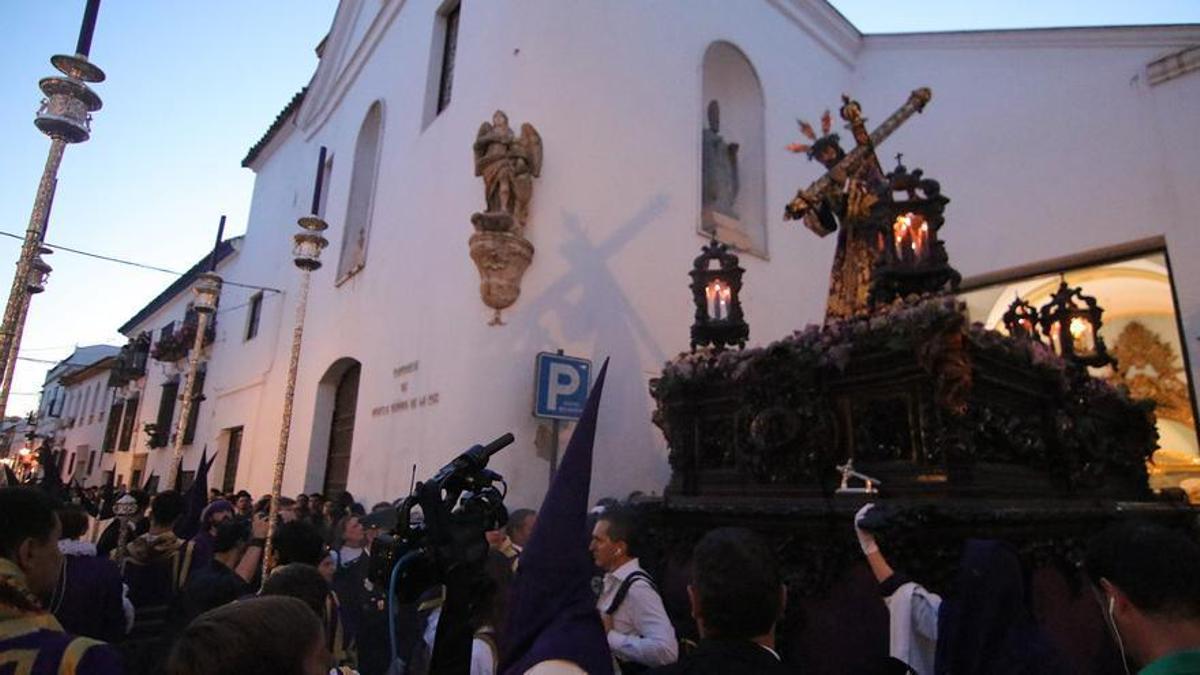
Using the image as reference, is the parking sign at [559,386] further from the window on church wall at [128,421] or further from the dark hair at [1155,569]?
the window on church wall at [128,421]

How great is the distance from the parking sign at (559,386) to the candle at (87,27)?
4.38 m

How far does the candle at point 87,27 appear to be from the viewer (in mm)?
3676

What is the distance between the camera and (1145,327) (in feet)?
31.0

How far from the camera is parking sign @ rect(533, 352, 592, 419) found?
7004 millimetres

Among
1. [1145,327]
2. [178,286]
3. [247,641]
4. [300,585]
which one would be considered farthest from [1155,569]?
[178,286]

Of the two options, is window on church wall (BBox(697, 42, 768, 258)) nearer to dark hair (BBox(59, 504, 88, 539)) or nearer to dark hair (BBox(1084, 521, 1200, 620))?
dark hair (BBox(59, 504, 88, 539))

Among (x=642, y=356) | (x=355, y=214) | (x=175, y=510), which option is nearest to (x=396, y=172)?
(x=355, y=214)

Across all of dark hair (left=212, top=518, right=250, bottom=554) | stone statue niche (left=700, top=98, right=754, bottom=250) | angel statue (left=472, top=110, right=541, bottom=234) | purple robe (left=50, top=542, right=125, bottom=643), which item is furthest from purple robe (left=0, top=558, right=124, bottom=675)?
stone statue niche (left=700, top=98, right=754, bottom=250)

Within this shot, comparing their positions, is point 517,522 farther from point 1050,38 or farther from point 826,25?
point 826,25

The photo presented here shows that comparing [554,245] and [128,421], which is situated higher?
[554,245]

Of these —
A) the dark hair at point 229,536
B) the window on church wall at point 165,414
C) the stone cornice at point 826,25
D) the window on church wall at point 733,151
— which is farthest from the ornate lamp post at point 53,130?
the window on church wall at point 165,414

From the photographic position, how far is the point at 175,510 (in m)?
3.98

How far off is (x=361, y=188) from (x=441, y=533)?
1192 centimetres

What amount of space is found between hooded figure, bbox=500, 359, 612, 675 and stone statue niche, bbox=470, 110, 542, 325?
19.3ft
